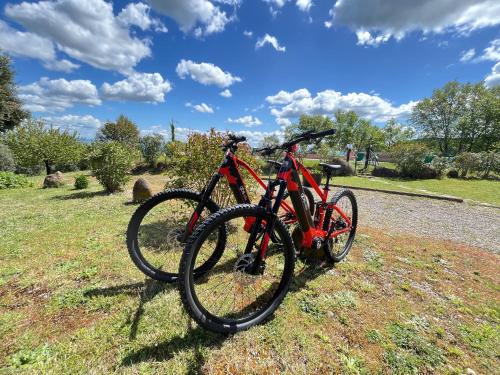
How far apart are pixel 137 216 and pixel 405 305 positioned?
130 inches

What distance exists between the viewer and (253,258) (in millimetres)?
2451

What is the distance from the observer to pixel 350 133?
36.3 metres

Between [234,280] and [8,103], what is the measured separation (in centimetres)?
2823

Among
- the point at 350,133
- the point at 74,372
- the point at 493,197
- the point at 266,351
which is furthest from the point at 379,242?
the point at 350,133

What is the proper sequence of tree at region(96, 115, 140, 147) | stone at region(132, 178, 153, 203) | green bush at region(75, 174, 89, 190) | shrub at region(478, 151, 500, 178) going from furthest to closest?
tree at region(96, 115, 140, 147) < shrub at region(478, 151, 500, 178) < green bush at region(75, 174, 89, 190) < stone at region(132, 178, 153, 203)

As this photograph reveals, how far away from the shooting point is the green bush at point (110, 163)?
930cm

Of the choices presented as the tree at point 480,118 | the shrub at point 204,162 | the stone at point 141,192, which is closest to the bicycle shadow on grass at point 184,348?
the shrub at point 204,162

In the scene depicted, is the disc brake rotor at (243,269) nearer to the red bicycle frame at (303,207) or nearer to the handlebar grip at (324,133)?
the red bicycle frame at (303,207)

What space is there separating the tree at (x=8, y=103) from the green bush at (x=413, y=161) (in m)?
30.2

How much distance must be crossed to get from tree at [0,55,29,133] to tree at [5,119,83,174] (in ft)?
5.23

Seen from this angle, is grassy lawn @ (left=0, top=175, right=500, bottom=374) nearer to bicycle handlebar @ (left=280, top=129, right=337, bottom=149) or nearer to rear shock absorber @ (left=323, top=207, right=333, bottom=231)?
rear shock absorber @ (left=323, top=207, right=333, bottom=231)

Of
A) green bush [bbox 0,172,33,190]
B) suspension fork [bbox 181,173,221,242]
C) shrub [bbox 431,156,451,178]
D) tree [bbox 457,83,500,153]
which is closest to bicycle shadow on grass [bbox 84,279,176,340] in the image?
suspension fork [bbox 181,173,221,242]

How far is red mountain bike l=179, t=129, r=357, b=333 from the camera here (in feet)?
6.57

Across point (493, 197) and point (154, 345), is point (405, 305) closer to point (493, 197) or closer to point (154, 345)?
point (154, 345)
